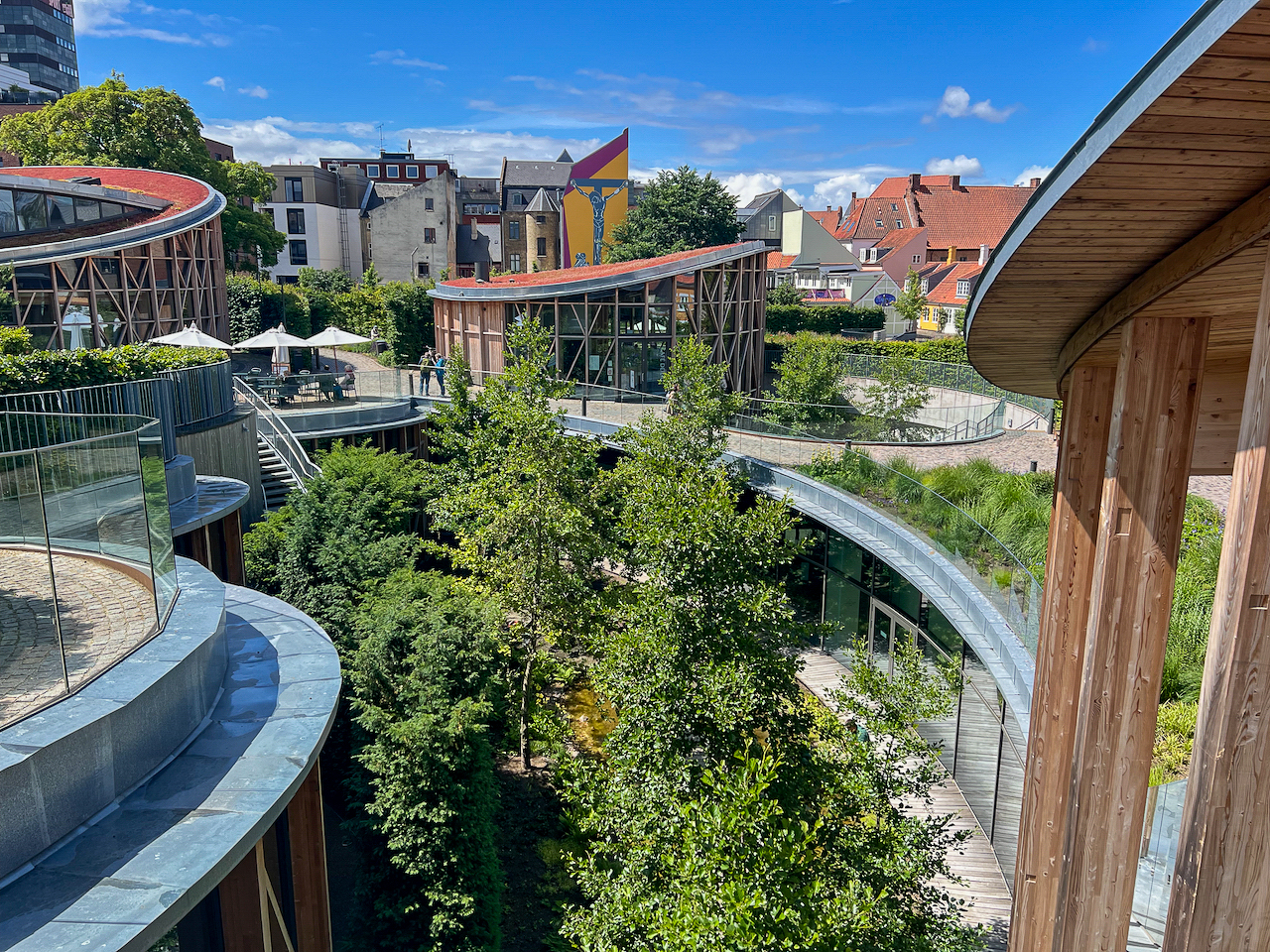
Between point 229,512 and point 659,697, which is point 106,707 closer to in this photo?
point 659,697

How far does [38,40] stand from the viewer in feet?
330

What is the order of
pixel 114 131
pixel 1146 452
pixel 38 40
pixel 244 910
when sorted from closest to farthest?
pixel 1146 452
pixel 244 910
pixel 114 131
pixel 38 40

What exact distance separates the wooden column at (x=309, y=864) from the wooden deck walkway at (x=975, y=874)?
5.04 m

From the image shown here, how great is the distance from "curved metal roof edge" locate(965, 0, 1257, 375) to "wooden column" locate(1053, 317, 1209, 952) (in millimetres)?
813

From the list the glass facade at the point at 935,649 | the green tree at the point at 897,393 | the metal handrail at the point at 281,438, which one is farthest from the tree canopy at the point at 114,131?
the glass facade at the point at 935,649

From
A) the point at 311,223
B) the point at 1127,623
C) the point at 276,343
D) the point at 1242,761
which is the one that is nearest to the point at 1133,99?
the point at 1242,761

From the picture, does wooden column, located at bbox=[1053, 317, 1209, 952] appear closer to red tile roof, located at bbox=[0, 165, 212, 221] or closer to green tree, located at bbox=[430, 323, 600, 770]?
green tree, located at bbox=[430, 323, 600, 770]

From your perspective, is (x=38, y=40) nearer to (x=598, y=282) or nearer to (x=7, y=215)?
(x=7, y=215)

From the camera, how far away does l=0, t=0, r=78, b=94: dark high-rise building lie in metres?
98.8

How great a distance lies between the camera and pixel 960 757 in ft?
49.4

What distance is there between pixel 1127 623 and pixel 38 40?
4994 inches

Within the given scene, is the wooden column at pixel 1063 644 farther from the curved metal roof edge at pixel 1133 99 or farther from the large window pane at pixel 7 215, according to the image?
the large window pane at pixel 7 215

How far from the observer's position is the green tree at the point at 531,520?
1524cm

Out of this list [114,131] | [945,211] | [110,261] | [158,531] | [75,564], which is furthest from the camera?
[945,211]
